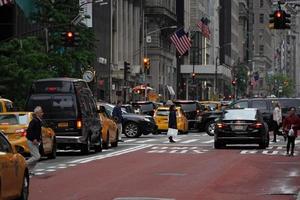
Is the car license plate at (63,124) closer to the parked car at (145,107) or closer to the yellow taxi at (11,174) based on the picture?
the yellow taxi at (11,174)

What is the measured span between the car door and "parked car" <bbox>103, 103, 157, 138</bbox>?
28404mm

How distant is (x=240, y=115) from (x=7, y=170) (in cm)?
1989

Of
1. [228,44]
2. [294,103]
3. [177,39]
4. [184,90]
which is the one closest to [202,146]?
[294,103]

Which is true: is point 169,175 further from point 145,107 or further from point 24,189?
point 145,107

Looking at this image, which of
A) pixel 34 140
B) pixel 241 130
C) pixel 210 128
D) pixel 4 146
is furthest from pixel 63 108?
pixel 210 128

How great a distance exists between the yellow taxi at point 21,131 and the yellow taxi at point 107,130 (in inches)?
196

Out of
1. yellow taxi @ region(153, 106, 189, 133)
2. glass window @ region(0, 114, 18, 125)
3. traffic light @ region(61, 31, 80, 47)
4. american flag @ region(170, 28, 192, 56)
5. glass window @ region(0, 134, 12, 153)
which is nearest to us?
glass window @ region(0, 134, 12, 153)

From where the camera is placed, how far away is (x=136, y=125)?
138 ft

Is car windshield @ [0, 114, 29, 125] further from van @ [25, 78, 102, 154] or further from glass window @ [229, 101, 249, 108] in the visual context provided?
glass window @ [229, 101, 249, 108]

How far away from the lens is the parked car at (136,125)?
41.7 metres

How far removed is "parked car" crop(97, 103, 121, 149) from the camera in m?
30.7

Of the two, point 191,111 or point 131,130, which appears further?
point 191,111

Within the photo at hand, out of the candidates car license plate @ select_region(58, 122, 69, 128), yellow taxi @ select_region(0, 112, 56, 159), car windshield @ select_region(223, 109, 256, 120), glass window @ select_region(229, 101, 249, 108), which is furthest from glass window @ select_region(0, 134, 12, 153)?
glass window @ select_region(229, 101, 249, 108)

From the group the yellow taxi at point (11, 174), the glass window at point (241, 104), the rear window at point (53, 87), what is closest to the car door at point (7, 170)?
the yellow taxi at point (11, 174)
